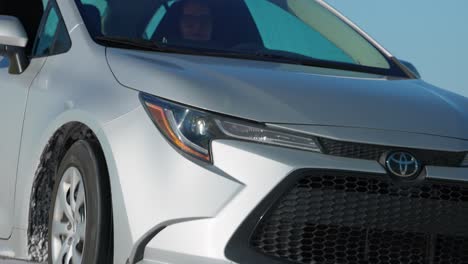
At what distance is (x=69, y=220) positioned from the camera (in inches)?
185

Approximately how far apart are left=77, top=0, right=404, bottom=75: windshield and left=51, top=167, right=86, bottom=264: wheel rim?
684 millimetres

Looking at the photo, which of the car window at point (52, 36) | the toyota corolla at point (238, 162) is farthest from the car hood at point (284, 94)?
the car window at point (52, 36)

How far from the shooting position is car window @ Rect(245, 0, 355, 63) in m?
5.73

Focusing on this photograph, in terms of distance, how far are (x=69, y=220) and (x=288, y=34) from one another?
1705 millimetres

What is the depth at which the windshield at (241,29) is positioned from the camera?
5312 millimetres

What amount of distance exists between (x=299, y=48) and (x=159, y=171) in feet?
5.94

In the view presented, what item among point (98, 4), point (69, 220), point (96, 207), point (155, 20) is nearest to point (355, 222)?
point (96, 207)

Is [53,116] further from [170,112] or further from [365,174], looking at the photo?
[365,174]

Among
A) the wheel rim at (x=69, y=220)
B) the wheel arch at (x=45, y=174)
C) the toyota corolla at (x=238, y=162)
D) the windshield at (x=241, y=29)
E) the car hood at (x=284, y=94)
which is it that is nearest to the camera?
the toyota corolla at (x=238, y=162)

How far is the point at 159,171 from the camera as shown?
4090mm

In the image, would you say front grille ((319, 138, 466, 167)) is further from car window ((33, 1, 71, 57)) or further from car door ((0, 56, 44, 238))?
car door ((0, 56, 44, 238))

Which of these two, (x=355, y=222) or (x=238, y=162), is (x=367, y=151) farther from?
(x=238, y=162)

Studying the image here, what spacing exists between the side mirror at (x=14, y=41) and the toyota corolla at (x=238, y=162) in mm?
359

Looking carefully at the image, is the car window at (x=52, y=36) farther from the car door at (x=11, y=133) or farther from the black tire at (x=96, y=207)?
the black tire at (x=96, y=207)
